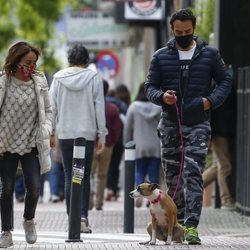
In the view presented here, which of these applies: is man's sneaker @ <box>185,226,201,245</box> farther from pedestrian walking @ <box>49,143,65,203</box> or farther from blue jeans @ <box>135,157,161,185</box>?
pedestrian walking @ <box>49,143,65,203</box>

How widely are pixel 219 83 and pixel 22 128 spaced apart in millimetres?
1818

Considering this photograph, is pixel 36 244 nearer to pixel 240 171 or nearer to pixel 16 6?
pixel 240 171

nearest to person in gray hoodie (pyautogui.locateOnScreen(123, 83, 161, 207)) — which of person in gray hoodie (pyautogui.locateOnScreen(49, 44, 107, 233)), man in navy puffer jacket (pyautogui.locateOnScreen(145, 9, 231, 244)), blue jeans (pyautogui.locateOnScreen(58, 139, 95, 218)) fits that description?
person in gray hoodie (pyautogui.locateOnScreen(49, 44, 107, 233))

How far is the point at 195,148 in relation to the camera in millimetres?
9992

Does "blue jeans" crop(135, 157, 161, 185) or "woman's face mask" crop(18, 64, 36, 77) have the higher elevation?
"woman's face mask" crop(18, 64, 36, 77)

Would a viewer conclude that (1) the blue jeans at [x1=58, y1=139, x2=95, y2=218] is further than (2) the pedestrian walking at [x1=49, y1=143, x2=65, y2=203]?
No

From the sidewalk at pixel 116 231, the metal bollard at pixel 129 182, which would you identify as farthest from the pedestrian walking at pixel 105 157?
the metal bollard at pixel 129 182

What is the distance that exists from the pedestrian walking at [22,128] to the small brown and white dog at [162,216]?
886 mm

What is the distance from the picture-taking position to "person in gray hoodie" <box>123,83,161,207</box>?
16938 millimetres

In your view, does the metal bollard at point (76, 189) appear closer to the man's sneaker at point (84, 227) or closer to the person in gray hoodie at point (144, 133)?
the man's sneaker at point (84, 227)

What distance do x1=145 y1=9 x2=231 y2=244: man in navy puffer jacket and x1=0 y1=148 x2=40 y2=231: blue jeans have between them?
1231mm

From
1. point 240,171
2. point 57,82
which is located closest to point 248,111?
point 240,171

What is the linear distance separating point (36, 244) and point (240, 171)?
5026 millimetres

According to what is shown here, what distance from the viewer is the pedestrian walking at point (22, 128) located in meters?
9.57
